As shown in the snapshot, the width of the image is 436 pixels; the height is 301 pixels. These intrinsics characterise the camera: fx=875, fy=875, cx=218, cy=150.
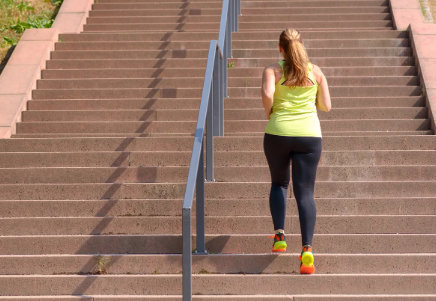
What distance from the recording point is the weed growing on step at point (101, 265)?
18.7 ft

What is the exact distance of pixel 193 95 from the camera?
8.85 metres

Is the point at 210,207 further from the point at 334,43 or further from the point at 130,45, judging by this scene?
the point at 130,45

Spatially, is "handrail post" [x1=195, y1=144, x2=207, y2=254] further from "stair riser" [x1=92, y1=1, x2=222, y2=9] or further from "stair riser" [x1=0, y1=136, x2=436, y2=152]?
"stair riser" [x1=92, y1=1, x2=222, y2=9]

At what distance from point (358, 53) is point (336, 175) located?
3.01 meters

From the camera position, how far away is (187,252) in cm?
486

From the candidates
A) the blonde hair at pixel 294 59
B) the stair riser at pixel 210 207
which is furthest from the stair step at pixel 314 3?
the blonde hair at pixel 294 59

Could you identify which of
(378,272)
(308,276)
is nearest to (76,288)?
(308,276)

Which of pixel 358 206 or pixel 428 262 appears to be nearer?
pixel 428 262

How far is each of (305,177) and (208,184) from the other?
1.52 metres

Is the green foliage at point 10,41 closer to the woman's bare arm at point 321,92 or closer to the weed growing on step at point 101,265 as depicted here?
the weed growing on step at point 101,265

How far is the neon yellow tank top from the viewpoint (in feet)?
17.1

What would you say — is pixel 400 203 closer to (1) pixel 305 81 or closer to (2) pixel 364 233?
(2) pixel 364 233

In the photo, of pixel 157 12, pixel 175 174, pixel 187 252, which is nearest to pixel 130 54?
pixel 157 12

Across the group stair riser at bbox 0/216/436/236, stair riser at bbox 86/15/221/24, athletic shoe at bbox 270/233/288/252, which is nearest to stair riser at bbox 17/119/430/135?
stair riser at bbox 0/216/436/236
